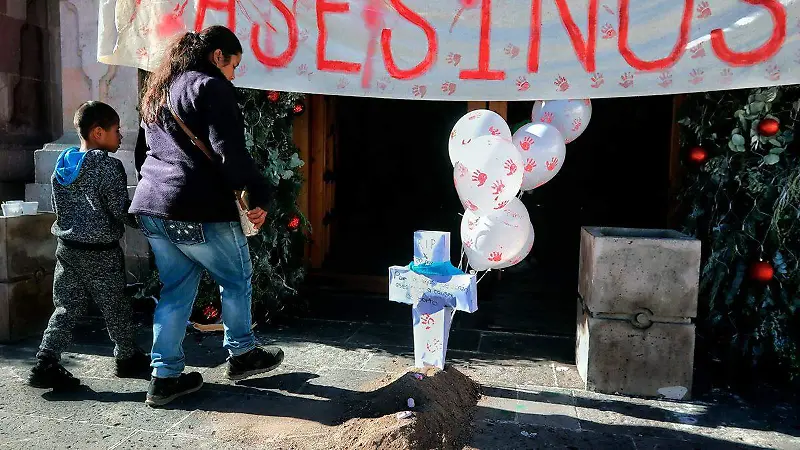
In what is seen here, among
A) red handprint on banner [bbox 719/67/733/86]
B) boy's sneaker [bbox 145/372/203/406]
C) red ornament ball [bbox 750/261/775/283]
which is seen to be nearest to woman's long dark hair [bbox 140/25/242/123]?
boy's sneaker [bbox 145/372/203/406]

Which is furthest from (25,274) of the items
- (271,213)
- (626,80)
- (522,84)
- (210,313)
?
(626,80)

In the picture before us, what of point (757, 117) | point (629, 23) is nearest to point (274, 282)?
point (629, 23)

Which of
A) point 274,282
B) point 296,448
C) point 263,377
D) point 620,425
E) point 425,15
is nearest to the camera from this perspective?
point 296,448

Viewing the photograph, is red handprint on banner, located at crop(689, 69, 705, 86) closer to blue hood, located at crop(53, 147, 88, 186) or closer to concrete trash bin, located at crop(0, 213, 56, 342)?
blue hood, located at crop(53, 147, 88, 186)

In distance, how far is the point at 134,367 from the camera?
3881 millimetres

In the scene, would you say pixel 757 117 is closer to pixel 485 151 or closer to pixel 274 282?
pixel 485 151

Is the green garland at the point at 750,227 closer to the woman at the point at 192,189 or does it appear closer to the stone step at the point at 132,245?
the woman at the point at 192,189

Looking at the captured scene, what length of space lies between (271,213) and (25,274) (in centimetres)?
184

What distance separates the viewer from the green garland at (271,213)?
190 inches

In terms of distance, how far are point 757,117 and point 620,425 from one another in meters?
2.19

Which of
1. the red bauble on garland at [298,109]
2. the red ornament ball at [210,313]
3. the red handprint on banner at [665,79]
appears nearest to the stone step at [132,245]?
the red ornament ball at [210,313]

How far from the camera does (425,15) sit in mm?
4344

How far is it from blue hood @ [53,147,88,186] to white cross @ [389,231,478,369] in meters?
1.89

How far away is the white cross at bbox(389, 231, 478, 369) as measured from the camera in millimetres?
3354
